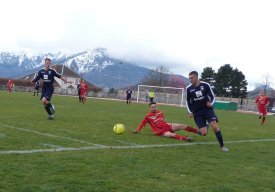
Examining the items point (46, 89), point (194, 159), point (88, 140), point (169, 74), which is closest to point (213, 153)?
point (194, 159)

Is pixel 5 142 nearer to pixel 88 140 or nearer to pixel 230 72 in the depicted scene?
pixel 88 140

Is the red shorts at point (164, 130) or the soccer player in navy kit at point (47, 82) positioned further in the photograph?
the soccer player in navy kit at point (47, 82)

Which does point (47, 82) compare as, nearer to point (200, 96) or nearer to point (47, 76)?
point (47, 76)

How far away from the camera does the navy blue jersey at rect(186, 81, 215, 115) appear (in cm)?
1020

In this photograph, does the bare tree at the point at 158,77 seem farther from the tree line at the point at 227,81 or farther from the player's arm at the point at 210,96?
the player's arm at the point at 210,96

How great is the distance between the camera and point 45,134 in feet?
32.2

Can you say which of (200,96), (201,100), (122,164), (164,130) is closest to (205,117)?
(201,100)

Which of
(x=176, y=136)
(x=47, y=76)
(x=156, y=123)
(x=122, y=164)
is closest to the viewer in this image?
(x=122, y=164)

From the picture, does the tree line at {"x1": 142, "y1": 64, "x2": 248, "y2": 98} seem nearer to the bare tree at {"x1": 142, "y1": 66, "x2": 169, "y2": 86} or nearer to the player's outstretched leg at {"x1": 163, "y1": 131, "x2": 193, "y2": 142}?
the bare tree at {"x1": 142, "y1": 66, "x2": 169, "y2": 86}

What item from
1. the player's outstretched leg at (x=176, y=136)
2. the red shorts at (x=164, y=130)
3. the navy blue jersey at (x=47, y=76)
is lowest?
the player's outstretched leg at (x=176, y=136)

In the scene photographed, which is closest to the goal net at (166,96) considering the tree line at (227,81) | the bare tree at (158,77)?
the tree line at (227,81)

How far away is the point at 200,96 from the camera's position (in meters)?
10.3

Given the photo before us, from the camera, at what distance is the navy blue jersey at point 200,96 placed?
402 inches

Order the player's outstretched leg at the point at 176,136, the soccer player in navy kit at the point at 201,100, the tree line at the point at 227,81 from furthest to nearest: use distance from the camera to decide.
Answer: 1. the tree line at the point at 227,81
2. the player's outstretched leg at the point at 176,136
3. the soccer player in navy kit at the point at 201,100
